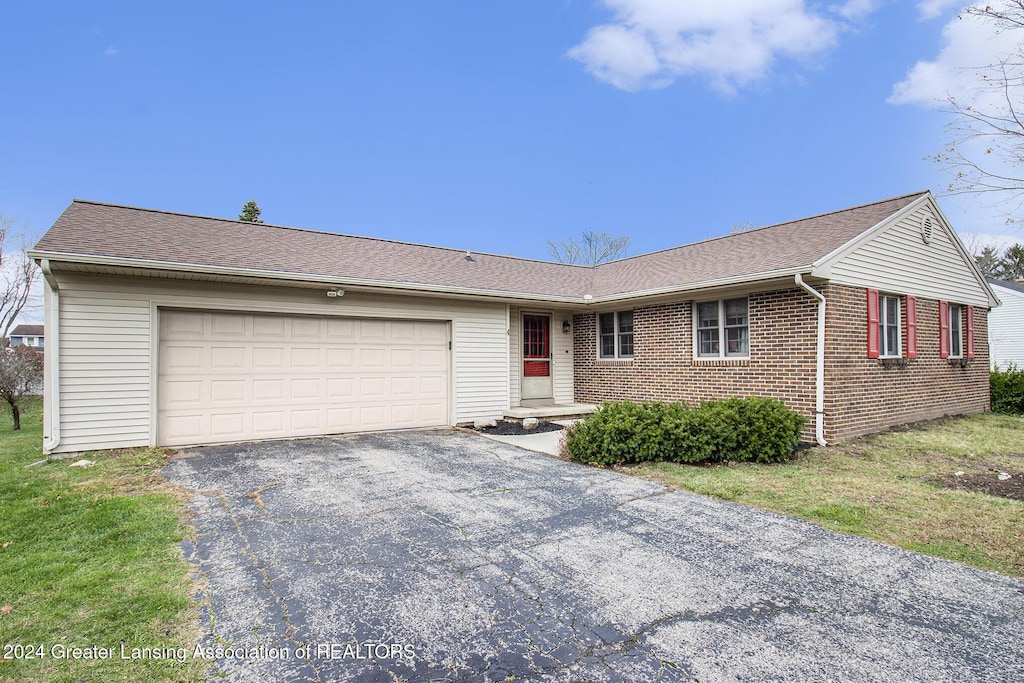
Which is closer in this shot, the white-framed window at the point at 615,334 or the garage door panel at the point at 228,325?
the garage door panel at the point at 228,325

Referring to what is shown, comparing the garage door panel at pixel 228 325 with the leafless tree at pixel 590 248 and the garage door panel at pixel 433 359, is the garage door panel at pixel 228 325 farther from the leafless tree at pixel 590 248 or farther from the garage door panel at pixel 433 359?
the leafless tree at pixel 590 248

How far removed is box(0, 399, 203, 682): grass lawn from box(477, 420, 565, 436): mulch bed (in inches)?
213

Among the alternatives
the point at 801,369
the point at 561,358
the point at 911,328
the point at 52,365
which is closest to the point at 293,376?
the point at 52,365

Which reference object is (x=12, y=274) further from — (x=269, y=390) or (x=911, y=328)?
(x=911, y=328)

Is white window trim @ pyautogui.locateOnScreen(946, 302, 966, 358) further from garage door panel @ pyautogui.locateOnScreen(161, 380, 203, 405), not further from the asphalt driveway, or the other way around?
garage door panel @ pyautogui.locateOnScreen(161, 380, 203, 405)

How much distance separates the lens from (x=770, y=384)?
8.84m

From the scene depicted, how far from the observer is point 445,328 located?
A: 1039 centimetres

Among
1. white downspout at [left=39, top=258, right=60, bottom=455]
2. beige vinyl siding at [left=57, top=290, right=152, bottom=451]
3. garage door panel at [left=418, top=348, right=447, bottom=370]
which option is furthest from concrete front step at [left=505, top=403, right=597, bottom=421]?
white downspout at [left=39, top=258, right=60, bottom=455]

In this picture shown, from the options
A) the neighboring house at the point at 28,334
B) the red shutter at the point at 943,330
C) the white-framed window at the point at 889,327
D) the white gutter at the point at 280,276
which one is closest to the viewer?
the white gutter at the point at 280,276

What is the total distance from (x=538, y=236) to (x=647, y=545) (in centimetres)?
3184

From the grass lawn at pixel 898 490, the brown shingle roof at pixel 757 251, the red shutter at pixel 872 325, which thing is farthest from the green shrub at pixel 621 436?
the red shutter at pixel 872 325

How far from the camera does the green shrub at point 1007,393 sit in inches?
497

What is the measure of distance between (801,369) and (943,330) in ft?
16.9

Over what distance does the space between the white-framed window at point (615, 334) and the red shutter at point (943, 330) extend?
6.38 metres
